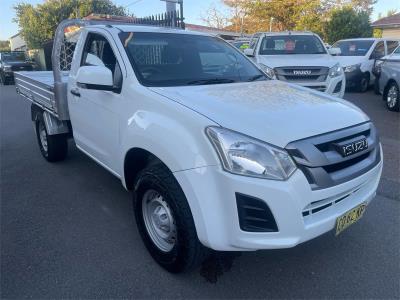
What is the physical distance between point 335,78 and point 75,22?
208 inches

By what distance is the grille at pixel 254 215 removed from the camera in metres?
2.05

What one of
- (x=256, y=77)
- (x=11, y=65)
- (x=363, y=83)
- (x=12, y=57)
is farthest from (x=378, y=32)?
(x=256, y=77)

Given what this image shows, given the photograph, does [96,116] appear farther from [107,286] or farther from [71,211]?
[107,286]

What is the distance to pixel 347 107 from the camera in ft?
9.11

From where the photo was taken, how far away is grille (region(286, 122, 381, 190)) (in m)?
2.10

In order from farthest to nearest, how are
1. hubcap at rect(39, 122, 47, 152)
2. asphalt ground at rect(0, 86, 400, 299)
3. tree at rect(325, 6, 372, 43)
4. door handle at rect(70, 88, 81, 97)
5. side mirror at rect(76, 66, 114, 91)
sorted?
tree at rect(325, 6, 372, 43) → hubcap at rect(39, 122, 47, 152) → door handle at rect(70, 88, 81, 97) → side mirror at rect(76, 66, 114, 91) → asphalt ground at rect(0, 86, 400, 299)

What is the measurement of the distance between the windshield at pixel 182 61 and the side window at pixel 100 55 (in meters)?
0.18

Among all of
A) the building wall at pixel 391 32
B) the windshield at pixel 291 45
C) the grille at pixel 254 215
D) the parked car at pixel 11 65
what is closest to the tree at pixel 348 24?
the building wall at pixel 391 32

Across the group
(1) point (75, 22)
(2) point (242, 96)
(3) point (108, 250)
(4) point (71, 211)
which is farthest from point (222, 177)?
(1) point (75, 22)

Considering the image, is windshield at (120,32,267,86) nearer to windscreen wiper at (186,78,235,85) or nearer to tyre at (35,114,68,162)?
windscreen wiper at (186,78,235,85)

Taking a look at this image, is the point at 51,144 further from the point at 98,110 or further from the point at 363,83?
the point at 363,83

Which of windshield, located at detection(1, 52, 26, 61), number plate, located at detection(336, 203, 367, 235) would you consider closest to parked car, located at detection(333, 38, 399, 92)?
number plate, located at detection(336, 203, 367, 235)

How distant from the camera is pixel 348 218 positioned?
241cm

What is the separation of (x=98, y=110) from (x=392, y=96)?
7.31 meters
